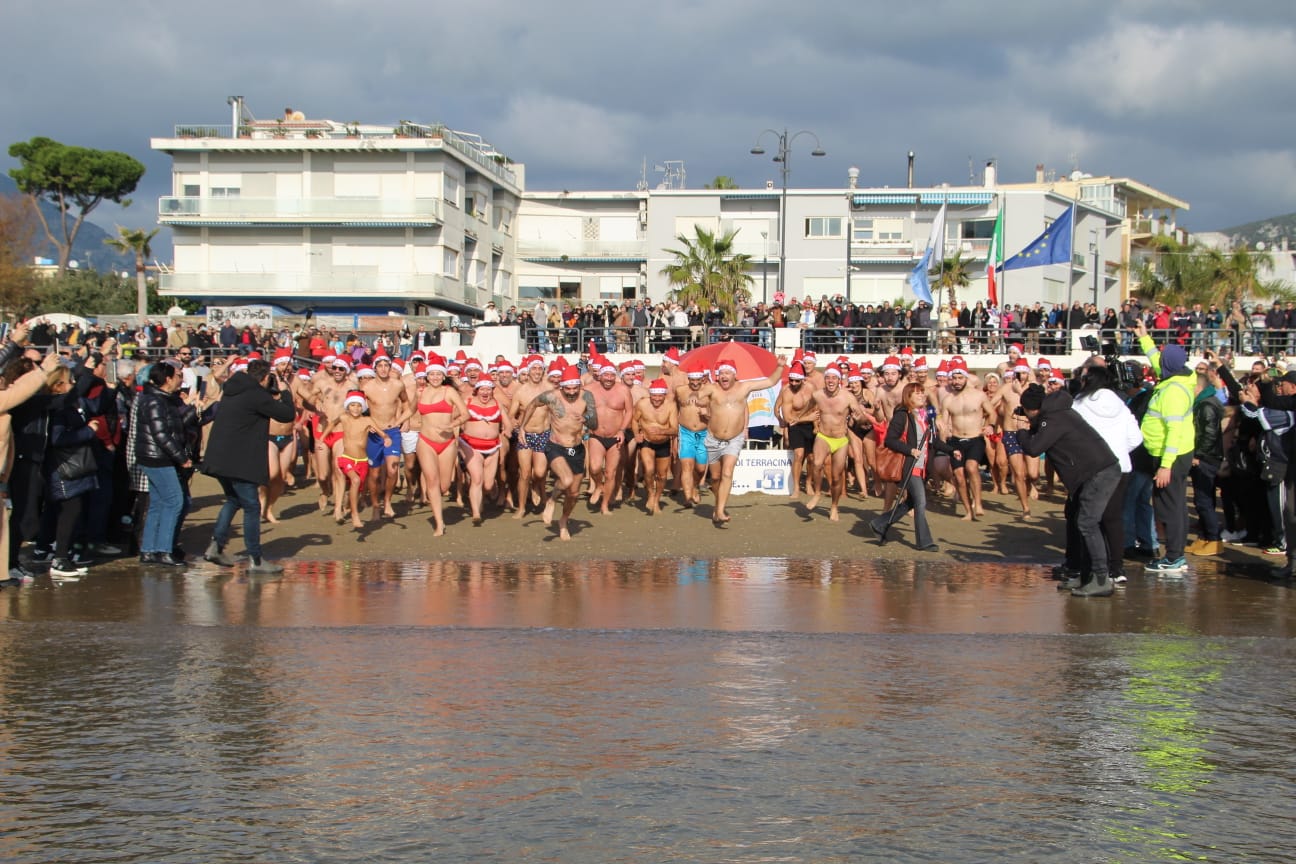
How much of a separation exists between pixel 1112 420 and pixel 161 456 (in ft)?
28.4

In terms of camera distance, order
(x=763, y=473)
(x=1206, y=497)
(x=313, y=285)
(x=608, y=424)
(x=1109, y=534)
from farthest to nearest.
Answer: (x=313, y=285) → (x=763, y=473) → (x=608, y=424) → (x=1206, y=497) → (x=1109, y=534)

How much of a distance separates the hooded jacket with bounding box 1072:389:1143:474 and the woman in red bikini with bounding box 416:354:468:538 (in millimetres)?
7025

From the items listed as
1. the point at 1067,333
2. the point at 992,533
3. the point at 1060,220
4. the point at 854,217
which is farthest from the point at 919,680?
the point at 854,217


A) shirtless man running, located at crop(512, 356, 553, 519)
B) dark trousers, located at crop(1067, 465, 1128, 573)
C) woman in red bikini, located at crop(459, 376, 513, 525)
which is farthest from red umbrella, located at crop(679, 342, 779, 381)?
dark trousers, located at crop(1067, 465, 1128, 573)

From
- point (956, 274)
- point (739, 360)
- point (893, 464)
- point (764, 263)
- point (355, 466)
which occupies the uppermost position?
point (764, 263)

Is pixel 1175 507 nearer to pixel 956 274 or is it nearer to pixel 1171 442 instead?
pixel 1171 442

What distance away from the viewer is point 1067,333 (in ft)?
89.4

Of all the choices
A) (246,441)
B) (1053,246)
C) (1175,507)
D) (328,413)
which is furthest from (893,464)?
(1053,246)

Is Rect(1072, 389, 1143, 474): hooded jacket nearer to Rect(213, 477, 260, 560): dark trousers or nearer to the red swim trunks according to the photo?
Rect(213, 477, 260, 560): dark trousers

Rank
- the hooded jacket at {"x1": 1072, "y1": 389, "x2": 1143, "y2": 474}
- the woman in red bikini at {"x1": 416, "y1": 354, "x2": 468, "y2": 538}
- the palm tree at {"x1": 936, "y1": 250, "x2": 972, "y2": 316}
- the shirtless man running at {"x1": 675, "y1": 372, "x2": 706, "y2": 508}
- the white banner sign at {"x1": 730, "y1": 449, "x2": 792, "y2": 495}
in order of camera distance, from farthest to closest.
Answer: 1. the palm tree at {"x1": 936, "y1": 250, "x2": 972, "y2": 316}
2. the white banner sign at {"x1": 730, "y1": 449, "x2": 792, "y2": 495}
3. the shirtless man running at {"x1": 675, "y1": 372, "x2": 706, "y2": 508}
4. the woman in red bikini at {"x1": 416, "y1": 354, "x2": 468, "y2": 538}
5. the hooded jacket at {"x1": 1072, "y1": 389, "x2": 1143, "y2": 474}

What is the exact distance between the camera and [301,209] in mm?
54906

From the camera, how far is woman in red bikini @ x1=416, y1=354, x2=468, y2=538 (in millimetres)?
14039

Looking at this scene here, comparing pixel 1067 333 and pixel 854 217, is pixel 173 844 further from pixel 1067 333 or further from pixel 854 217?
pixel 854 217

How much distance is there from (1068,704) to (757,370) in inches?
457
